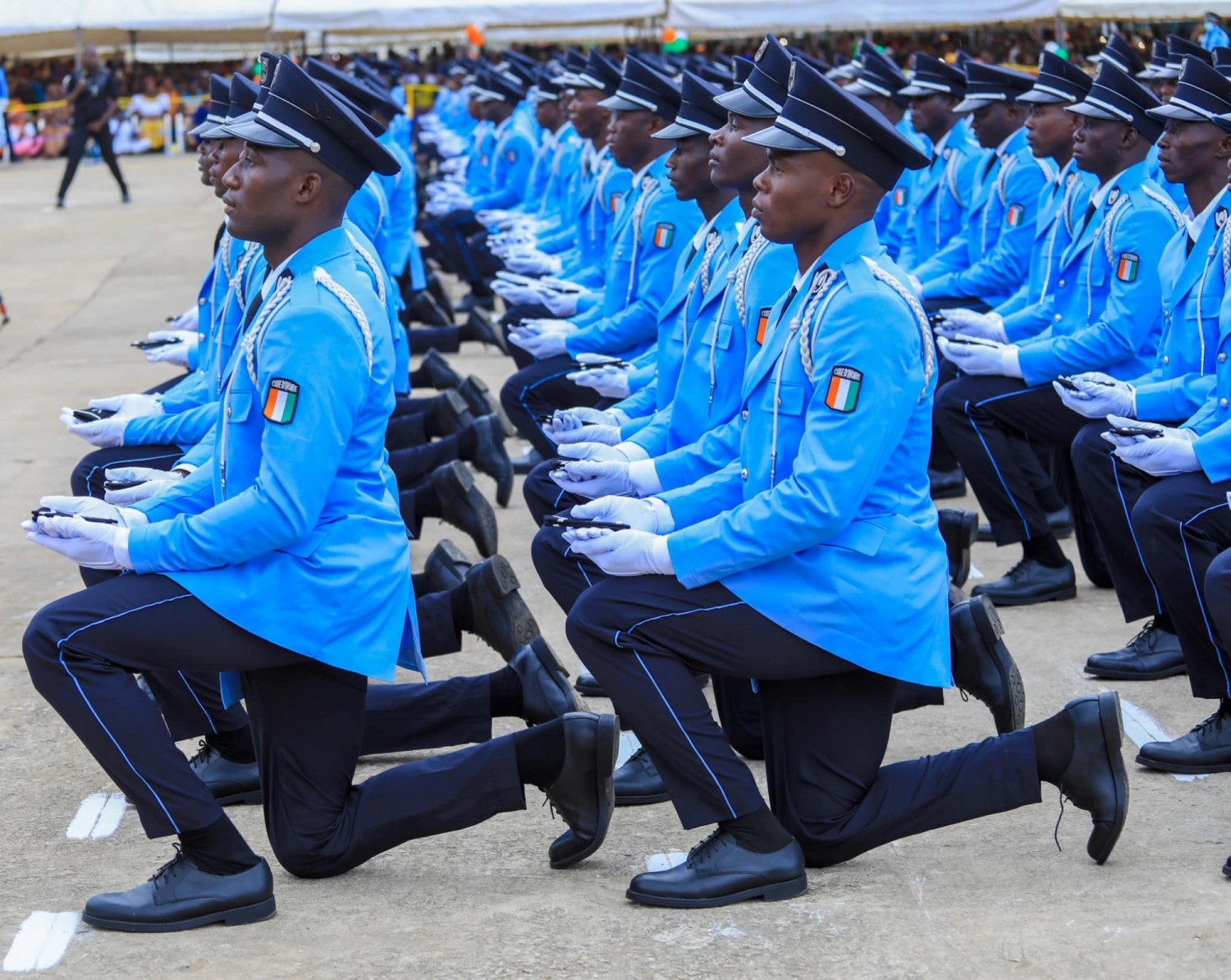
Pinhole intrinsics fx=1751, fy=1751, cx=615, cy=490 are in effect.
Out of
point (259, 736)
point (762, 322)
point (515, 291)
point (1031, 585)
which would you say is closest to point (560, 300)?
point (515, 291)

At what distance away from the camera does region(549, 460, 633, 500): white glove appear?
14.9ft

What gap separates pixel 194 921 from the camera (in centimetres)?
353

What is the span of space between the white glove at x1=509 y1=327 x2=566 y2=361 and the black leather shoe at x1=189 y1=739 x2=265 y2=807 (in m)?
2.88

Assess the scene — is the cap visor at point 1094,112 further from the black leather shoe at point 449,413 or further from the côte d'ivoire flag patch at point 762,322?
the black leather shoe at point 449,413

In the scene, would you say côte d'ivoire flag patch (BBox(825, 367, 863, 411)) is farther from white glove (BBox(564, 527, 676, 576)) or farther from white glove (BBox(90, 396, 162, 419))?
white glove (BBox(90, 396, 162, 419))

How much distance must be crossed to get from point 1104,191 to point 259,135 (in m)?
3.59

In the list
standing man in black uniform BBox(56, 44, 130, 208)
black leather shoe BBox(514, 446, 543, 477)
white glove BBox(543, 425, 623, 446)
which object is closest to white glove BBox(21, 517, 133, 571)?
white glove BBox(543, 425, 623, 446)

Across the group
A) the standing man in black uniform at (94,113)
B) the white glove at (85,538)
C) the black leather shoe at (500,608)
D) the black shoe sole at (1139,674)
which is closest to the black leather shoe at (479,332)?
the black leather shoe at (500,608)

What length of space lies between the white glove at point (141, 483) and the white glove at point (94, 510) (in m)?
0.49

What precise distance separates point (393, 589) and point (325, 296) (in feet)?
2.08

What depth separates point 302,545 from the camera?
3586 mm

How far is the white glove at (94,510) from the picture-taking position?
11.8 ft

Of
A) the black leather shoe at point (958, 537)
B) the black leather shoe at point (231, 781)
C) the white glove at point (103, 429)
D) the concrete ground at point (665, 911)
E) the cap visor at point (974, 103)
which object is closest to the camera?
the concrete ground at point (665, 911)

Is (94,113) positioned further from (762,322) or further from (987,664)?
(987,664)
